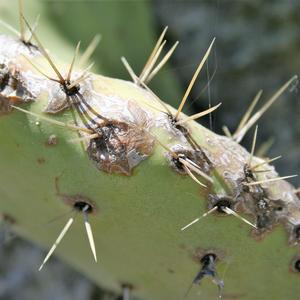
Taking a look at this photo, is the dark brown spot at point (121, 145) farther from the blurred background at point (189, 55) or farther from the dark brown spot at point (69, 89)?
the blurred background at point (189, 55)

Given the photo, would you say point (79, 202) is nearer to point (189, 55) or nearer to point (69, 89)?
point (69, 89)

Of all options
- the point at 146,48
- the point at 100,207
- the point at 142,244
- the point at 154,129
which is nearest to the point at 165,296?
the point at 142,244

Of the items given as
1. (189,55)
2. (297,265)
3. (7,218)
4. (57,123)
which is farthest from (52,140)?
(189,55)

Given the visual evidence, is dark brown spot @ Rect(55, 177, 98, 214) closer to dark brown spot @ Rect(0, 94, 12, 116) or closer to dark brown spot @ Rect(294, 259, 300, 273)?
dark brown spot @ Rect(0, 94, 12, 116)

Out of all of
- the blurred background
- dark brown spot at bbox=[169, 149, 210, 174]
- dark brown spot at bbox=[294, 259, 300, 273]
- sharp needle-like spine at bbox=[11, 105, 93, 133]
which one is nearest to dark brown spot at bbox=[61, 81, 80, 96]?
sharp needle-like spine at bbox=[11, 105, 93, 133]

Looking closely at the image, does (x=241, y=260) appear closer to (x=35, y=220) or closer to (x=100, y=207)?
(x=100, y=207)
